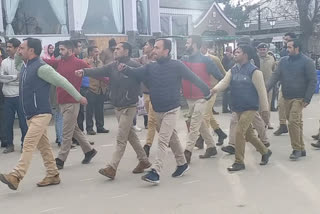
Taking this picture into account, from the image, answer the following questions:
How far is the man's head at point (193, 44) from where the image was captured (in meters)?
A: 7.47

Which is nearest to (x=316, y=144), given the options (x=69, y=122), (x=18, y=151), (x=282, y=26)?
(x=69, y=122)

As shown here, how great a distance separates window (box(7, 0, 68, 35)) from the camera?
45.3 feet

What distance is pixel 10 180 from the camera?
5.74 metres

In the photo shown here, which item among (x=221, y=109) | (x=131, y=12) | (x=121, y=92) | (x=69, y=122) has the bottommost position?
(x=221, y=109)

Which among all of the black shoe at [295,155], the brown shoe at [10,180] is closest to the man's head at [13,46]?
the brown shoe at [10,180]

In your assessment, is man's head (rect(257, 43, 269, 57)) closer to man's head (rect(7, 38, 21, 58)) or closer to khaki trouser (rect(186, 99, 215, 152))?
khaki trouser (rect(186, 99, 215, 152))

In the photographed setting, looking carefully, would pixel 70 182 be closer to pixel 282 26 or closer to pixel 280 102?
pixel 280 102

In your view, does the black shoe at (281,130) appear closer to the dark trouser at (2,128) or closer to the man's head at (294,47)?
the man's head at (294,47)

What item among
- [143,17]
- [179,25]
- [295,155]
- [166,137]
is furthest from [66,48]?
[179,25]

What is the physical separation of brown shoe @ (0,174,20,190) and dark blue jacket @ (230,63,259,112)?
3.05 metres

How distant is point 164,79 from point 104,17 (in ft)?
31.8

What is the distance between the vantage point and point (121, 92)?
6.46 metres

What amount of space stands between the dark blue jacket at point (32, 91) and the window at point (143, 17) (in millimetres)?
10687

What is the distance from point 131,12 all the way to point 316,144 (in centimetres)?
907
